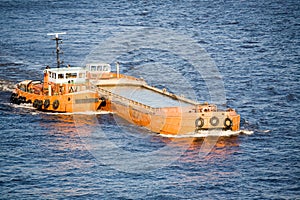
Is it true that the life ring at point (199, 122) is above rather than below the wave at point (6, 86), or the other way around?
below

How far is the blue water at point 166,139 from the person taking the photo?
66.2 m

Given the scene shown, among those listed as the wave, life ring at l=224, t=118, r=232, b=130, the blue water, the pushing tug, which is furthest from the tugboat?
life ring at l=224, t=118, r=232, b=130

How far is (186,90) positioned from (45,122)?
63.8 ft

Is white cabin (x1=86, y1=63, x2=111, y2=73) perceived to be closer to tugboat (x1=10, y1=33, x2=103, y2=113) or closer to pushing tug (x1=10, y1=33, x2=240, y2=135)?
pushing tug (x1=10, y1=33, x2=240, y2=135)

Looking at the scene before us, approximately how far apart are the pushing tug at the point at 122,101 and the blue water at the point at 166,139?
1.63 meters

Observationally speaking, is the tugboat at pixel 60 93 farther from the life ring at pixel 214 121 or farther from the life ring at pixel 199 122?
the life ring at pixel 214 121

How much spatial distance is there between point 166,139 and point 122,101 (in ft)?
35.2

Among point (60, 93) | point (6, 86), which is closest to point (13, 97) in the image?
point (60, 93)

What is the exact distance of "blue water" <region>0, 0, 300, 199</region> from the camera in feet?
217

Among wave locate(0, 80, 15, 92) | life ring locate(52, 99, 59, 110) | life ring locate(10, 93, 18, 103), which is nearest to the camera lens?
life ring locate(52, 99, 59, 110)

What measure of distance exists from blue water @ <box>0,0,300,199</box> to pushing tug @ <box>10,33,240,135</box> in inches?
64.2

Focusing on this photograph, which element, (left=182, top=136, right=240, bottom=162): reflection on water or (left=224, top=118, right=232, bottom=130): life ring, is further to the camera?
(left=224, top=118, right=232, bottom=130): life ring

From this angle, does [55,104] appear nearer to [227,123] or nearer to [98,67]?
[98,67]

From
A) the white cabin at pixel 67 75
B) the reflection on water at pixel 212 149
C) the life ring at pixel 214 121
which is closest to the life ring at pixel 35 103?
the white cabin at pixel 67 75
